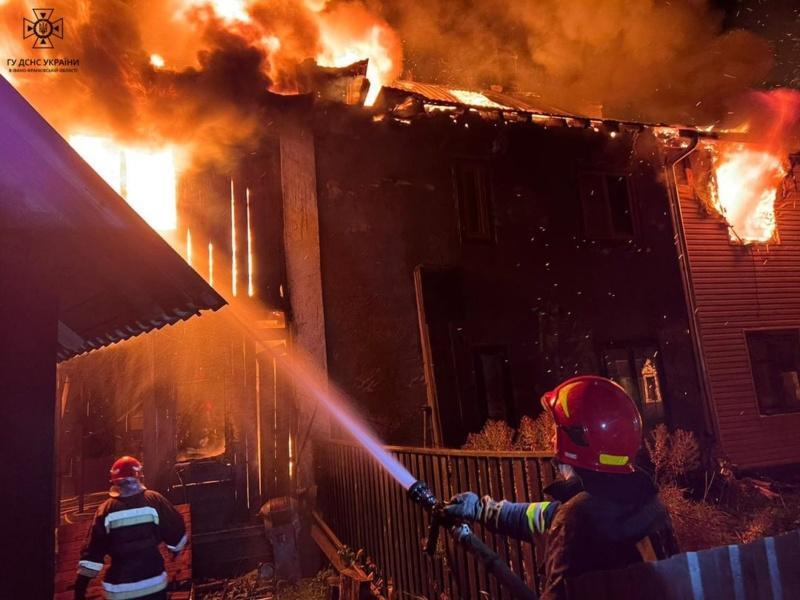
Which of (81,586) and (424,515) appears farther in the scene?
(81,586)

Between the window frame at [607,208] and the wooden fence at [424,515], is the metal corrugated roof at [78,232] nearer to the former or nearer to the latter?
the wooden fence at [424,515]

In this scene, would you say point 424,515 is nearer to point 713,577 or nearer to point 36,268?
point 713,577

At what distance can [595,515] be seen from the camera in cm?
211

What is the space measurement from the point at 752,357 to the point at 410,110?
10.8 metres

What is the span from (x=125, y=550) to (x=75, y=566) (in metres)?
2.97

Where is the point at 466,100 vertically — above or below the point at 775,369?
above

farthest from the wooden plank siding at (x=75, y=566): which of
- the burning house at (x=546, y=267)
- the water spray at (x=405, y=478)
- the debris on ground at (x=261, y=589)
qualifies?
the burning house at (x=546, y=267)

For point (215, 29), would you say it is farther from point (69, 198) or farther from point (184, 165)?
point (69, 198)

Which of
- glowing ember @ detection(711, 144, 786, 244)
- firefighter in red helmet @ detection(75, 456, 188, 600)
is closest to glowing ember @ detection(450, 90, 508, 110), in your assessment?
glowing ember @ detection(711, 144, 786, 244)

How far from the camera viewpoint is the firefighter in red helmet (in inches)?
173

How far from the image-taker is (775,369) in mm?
12750

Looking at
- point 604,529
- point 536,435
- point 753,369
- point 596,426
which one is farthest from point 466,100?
point 604,529

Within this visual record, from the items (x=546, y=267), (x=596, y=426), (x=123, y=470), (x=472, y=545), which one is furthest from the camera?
(x=546, y=267)

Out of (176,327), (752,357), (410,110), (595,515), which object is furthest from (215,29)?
(752,357)
